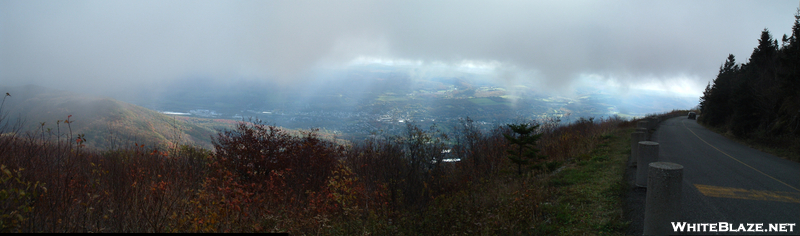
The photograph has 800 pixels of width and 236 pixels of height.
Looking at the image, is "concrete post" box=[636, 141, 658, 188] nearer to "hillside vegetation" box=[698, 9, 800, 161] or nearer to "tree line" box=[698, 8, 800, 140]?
"hillside vegetation" box=[698, 9, 800, 161]

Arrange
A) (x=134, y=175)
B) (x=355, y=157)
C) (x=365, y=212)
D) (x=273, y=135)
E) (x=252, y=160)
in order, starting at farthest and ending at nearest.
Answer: (x=355, y=157)
(x=273, y=135)
(x=252, y=160)
(x=365, y=212)
(x=134, y=175)

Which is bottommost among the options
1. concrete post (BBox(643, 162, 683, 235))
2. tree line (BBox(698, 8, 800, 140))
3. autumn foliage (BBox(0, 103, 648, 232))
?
autumn foliage (BBox(0, 103, 648, 232))

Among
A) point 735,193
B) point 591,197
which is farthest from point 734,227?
point 735,193

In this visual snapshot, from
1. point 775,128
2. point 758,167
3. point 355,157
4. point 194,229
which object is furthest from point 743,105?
point 194,229

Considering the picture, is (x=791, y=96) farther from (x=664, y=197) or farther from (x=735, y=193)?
(x=664, y=197)

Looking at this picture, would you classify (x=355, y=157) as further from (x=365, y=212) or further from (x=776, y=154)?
(x=776, y=154)

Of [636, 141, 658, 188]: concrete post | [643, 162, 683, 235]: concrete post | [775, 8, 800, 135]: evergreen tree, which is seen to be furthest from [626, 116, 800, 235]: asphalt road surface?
[775, 8, 800, 135]: evergreen tree
